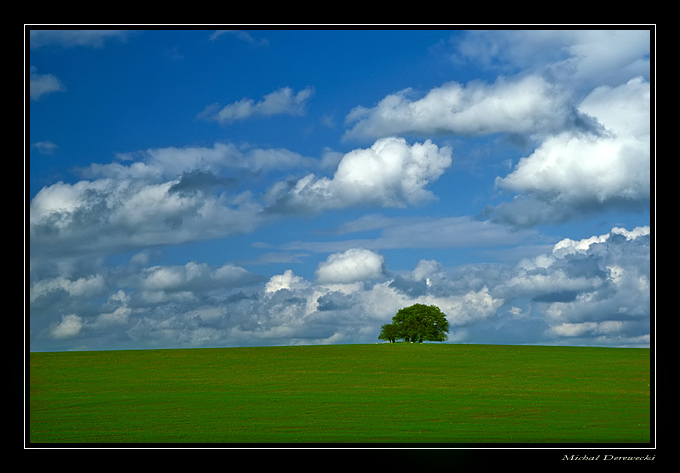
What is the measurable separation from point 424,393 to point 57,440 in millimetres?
17135

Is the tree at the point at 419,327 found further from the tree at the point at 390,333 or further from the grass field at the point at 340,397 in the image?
the grass field at the point at 340,397

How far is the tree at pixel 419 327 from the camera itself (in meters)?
61.6

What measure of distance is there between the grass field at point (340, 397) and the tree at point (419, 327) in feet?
26.8

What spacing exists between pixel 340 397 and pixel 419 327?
106 feet

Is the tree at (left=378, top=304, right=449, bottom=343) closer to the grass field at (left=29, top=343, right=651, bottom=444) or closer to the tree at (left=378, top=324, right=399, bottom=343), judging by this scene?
the tree at (left=378, top=324, right=399, bottom=343)

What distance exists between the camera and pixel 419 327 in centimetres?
6175

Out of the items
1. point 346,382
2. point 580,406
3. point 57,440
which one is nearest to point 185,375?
point 346,382

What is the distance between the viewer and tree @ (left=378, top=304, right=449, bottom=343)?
6159cm

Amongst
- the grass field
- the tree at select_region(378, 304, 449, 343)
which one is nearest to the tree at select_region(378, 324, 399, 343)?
the tree at select_region(378, 304, 449, 343)

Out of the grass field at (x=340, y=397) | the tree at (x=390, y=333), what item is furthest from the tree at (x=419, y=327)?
the grass field at (x=340, y=397)

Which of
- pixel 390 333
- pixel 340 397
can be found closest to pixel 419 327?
pixel 390 333

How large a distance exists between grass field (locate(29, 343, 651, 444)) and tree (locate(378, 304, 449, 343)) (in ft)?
26.8

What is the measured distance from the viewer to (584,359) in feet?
156
